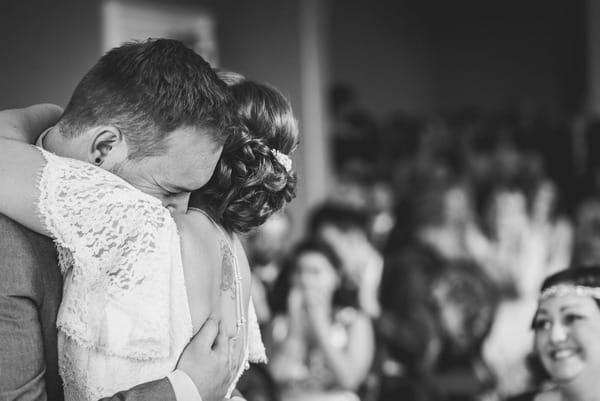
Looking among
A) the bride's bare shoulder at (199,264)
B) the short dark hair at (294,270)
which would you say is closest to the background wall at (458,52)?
the short dark hair at (294,270)

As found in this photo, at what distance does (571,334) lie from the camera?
2371 millimetres

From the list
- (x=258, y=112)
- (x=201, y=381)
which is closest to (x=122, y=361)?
(x=201, y=381)

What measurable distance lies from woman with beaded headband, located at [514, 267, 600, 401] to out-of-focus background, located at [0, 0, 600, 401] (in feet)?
1.71

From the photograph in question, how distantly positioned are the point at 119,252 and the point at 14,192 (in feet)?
0.66

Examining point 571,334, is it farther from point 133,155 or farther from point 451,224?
point 451,224

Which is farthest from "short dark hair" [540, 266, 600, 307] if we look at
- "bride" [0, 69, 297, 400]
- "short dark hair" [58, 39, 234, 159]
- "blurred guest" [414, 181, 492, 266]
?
"blurred guest" [414, 181, 492, 266]

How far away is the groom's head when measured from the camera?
138cm

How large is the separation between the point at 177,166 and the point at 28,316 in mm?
344

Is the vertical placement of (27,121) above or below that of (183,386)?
above

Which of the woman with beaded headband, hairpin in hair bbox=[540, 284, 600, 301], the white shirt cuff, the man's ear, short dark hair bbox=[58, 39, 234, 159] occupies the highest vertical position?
short dark hair bbox=[58, 39, 234, 159]

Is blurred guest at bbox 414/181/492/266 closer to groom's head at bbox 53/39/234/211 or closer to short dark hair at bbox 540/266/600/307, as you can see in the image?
short dark hair at bbox 540/266/600/307

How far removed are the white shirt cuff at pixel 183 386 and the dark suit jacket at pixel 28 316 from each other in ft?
0.04

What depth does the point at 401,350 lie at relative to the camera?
3.96 m

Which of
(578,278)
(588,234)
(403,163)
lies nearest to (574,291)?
(578,278)
